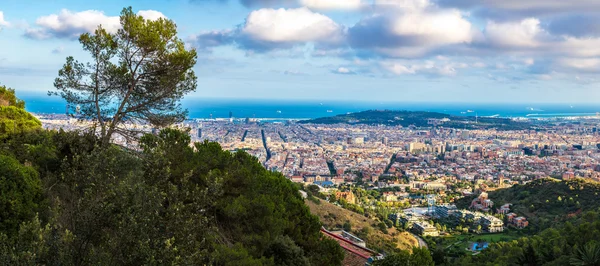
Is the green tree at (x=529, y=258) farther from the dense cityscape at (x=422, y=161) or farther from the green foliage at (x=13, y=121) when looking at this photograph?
the green foliage at (x=13, y=121)

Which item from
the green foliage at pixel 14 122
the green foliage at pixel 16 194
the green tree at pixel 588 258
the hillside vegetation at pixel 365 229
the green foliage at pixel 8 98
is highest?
the green foliage at pixel 8 98

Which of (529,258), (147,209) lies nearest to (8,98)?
(147,209)

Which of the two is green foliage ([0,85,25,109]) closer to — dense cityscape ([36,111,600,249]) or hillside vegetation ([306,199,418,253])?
dense cityscape ([36,111,600,249])

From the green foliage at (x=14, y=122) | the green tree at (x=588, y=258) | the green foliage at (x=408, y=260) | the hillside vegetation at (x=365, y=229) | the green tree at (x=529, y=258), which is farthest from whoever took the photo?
the hillside vegetation at (x=365, y=229)

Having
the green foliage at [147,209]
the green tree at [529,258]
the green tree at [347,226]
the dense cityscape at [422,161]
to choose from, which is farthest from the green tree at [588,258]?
the dense cityscape at [422,161]

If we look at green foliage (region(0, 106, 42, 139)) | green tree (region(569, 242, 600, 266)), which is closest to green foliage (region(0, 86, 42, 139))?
green foliage (region(0, 106, 42, 139))

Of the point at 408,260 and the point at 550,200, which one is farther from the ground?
the point at 408,260

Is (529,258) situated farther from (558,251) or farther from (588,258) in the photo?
(588,258)

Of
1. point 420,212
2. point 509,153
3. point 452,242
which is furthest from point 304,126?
point 452,242
